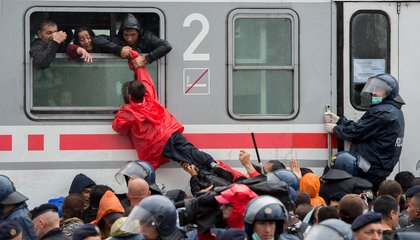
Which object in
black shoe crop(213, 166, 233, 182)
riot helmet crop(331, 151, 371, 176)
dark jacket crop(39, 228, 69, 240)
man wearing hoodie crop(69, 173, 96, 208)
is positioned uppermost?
riot helmet crop(331, 151, 371, 176)

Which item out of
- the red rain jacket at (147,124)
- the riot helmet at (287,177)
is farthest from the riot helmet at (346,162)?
the red rain jacket at (147,124)

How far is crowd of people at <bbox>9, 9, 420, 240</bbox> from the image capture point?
39.4ft

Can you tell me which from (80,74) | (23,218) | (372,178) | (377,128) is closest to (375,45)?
(377,128)

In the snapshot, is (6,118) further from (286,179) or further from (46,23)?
→ (286,179)

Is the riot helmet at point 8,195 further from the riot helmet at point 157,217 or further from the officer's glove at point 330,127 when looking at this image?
the officer's glove at point 330,127

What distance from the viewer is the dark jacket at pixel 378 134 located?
14180 mm

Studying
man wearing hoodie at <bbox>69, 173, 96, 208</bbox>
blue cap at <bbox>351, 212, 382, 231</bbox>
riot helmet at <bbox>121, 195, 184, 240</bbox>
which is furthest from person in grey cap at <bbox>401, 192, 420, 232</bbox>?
man wearing hoodie at <bbox>69, 173, 96, 208</bbox>

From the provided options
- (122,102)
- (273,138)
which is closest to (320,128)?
(273,138)

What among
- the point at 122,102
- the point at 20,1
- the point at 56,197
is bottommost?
the point at 56,197

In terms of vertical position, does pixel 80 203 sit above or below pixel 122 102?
below

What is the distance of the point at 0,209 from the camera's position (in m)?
12.6

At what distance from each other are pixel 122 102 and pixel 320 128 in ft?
6.67

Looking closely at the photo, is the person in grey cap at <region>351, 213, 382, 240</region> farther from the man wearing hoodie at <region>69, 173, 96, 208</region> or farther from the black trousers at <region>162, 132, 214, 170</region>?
the man wearing hoodie at <region>69, 173, 96, 208</region>

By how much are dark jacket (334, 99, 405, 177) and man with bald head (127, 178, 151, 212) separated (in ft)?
8.06
